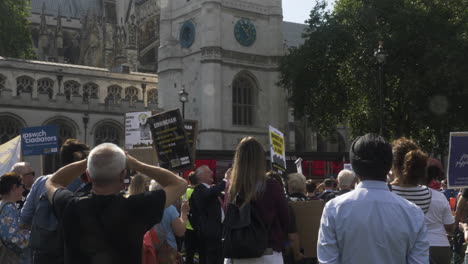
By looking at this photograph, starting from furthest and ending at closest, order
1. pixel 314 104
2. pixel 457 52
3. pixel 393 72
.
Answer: pixel 314 104, pixel 393 72, pixel 457 52

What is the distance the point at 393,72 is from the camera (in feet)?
105

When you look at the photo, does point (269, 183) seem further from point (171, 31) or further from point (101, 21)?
point (101, 21)

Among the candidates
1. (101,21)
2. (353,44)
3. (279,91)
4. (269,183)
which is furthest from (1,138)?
(269,183)

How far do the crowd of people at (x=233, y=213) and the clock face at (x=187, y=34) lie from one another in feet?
101

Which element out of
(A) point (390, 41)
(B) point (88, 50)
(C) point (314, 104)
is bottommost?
(C) point (314, 104)

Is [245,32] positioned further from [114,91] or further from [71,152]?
[71,152]

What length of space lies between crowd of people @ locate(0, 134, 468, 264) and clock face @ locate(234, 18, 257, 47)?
3074 centimetres

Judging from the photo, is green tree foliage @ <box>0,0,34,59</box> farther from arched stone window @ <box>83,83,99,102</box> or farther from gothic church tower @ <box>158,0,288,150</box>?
gothic church tower @ <box>158,0,288,150</box>

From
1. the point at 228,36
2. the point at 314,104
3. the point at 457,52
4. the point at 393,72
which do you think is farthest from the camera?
the point at 228,36

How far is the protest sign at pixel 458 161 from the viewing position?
27.9 feet

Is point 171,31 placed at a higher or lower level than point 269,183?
higher

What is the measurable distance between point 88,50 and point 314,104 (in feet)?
104

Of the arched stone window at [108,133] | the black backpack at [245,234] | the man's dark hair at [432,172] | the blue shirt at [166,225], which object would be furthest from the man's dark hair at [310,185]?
the arched stone window at [108,133]

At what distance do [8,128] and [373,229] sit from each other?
3536cm
